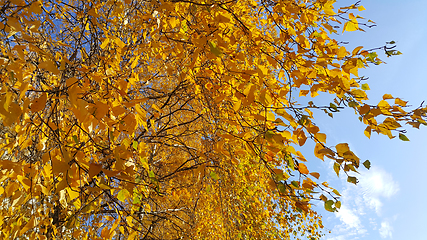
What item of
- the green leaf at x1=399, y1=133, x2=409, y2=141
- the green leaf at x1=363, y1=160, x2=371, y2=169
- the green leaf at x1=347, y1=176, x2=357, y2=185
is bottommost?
the green leaf at x1=347, y1=176, x2=357, y2=185

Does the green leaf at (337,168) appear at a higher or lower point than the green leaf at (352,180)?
higher

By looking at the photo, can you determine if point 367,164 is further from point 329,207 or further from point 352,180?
point 329,207

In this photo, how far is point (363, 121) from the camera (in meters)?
1.19

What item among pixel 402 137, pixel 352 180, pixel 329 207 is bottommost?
pixel 329 207

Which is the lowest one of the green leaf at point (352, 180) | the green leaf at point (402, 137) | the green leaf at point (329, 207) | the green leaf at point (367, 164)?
the green leaf at point (329, 207)

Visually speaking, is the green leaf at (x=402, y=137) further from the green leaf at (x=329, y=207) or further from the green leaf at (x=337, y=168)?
the green leaf at (x=329, y=207)

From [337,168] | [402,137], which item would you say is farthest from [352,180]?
[402,137]

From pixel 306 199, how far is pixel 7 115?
1.31 meters

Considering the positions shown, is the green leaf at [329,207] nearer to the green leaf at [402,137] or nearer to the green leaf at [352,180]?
the green leaf at [352,180]

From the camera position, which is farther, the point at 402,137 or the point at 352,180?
the point at 402,137

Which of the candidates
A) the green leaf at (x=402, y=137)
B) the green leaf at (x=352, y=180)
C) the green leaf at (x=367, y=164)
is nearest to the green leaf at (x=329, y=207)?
the green leaf at (x=352, y=180)

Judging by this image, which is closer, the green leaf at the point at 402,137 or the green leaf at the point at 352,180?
the green leaf at the point at 352,180

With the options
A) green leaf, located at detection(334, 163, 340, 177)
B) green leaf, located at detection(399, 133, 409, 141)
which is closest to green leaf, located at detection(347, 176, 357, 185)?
green leaf, located at detection(334, 163, 340, 177)

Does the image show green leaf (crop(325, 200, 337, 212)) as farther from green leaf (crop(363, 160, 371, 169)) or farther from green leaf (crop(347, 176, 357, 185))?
green leaf (crop(363, 160, 371, 169))
